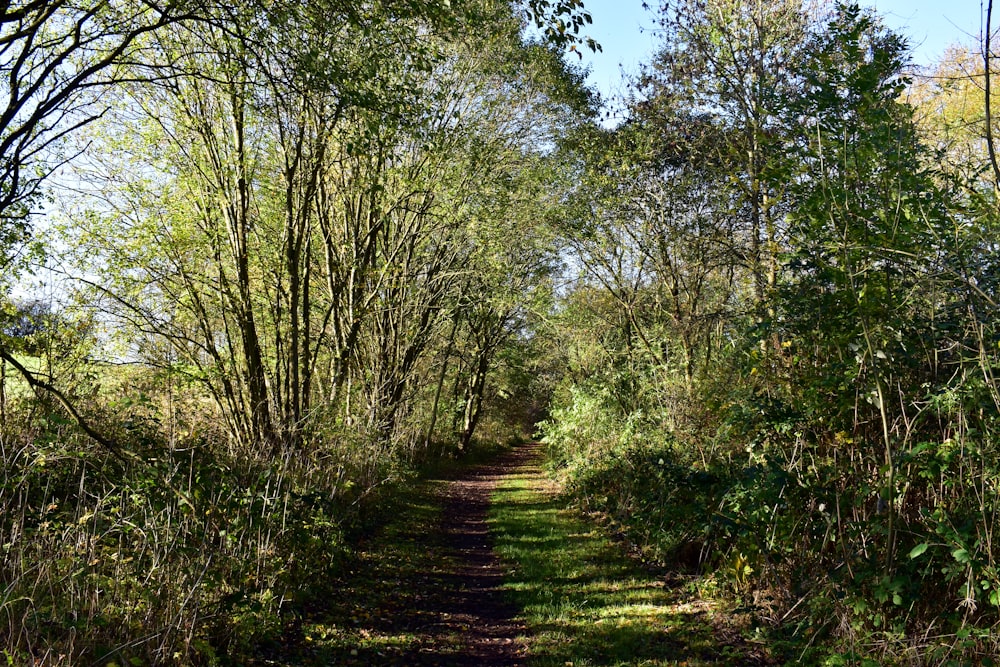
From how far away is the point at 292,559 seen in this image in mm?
6516

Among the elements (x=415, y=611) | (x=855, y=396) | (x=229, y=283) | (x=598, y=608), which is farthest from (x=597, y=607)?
(x=229, y=283)

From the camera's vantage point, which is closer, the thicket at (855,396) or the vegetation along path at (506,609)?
the thicket at (855,396)

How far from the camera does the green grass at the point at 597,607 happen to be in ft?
18.0

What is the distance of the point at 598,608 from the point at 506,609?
0.95 meters

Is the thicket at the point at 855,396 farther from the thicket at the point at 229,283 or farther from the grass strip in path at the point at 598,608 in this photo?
the thicket at the point at 229,283

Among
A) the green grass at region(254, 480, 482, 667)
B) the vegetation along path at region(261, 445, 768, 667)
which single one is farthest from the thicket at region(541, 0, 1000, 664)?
the green grass at region(254, 480, 482, 667)

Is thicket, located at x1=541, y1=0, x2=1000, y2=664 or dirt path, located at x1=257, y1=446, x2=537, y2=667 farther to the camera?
dirt path, located at x1=257, y1=446, x2=537, y2=667

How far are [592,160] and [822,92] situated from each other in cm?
913

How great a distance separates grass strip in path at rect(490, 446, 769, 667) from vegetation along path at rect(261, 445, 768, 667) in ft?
0.05

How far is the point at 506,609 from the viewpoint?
691cm

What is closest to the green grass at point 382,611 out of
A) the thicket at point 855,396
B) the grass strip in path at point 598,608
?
the grass strip in path at point 598,608

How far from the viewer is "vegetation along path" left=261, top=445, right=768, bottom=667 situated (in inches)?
216

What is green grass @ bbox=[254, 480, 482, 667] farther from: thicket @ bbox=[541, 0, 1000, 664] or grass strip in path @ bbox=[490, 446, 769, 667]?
thicket @ bbox=[541, 0, 1000, 664]

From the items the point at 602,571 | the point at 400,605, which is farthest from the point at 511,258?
the point at 400,605
